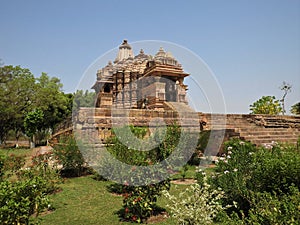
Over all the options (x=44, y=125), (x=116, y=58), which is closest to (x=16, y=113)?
(x=44, y=125)

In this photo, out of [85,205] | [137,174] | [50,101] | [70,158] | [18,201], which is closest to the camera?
[18,201]

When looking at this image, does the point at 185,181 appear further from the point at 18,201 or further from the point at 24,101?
the point at 24,101

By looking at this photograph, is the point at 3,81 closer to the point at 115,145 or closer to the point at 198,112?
the point at 198,112

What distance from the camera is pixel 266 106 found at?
30.1m

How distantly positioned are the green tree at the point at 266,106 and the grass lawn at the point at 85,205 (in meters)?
27.1

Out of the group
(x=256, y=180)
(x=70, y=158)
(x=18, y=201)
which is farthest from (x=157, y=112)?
(x=18, y=201)

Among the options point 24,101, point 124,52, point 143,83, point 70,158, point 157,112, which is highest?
point 124,52

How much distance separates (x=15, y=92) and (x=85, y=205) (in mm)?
22131

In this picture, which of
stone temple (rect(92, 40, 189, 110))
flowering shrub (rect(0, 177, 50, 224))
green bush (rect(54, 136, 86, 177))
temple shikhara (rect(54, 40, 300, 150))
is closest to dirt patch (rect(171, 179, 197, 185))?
green bush (rect(54, 136, 86, 177))

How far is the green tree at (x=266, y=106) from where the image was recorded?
97.6 ft

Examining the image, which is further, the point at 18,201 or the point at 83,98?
the point at 83,98

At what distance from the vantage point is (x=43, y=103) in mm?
25812

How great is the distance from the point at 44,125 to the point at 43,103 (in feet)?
19.8

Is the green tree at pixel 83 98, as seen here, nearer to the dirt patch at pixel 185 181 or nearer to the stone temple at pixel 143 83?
the stone temple at pixel 143 83
